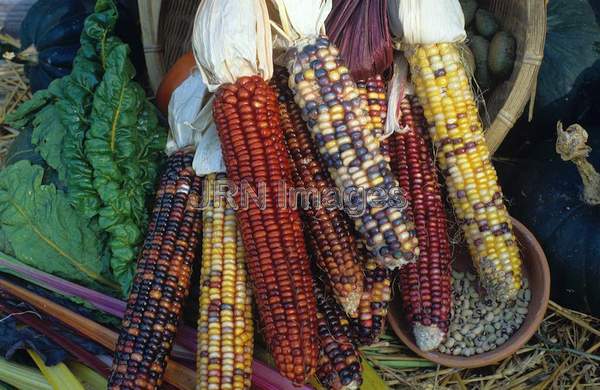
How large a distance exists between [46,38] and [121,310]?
166 cm

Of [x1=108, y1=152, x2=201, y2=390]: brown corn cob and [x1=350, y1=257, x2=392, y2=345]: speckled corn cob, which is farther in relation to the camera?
[x1=350, y1=257, x2=392, y2=345]: speckled corn cob

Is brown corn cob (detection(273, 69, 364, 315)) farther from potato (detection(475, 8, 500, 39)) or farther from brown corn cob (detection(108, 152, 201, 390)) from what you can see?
potato (detection(475, 8, 500, 39))

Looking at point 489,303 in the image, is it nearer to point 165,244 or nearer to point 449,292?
point 449,292

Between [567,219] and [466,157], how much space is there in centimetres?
62

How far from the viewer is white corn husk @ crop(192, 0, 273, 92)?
86.6 inches

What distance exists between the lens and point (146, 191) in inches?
104

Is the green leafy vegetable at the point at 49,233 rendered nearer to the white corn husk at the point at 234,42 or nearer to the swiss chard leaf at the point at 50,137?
the swiss chard leaf at the point at 50,137

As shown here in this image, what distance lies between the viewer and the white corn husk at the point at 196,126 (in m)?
2.41

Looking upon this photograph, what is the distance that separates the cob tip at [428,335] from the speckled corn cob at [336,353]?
0.27 meters

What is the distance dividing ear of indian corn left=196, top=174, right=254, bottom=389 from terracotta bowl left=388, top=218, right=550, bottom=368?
68 centimetres

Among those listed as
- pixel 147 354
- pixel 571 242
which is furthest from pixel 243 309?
pixel 571 242

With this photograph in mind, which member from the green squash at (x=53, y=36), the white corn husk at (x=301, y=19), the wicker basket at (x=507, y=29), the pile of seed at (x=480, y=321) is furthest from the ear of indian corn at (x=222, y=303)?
the green squash at (x=53, y=36)

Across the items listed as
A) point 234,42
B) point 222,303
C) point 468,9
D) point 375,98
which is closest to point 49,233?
point 222,303

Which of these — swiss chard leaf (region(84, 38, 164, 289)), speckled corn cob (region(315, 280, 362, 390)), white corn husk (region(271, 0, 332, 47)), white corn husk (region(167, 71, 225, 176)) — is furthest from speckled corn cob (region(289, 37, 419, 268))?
swiss chard leaf (region(84, 38, 164, 289))
